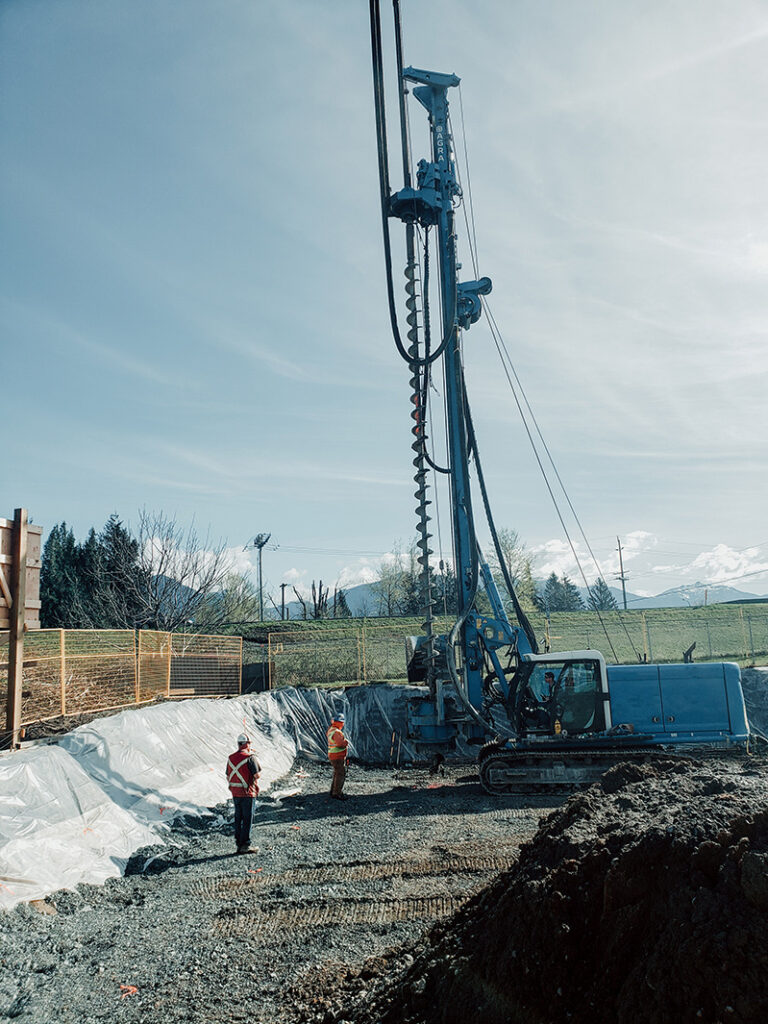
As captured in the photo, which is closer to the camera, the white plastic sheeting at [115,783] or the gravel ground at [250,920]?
the gravel ground at [250,920]

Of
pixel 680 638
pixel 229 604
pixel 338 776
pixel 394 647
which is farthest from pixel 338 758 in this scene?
pixel 229 604

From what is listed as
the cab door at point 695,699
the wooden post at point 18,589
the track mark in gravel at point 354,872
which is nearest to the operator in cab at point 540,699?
the cab door at point 695,699

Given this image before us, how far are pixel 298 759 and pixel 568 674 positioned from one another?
751cm

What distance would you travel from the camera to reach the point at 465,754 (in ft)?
58.7

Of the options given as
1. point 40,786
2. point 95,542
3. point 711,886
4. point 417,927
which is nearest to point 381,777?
point 40,786

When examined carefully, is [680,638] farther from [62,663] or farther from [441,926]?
[441,926]

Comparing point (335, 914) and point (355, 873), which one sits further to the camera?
point (355, 873)

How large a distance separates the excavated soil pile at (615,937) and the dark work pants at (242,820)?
465 centimetres

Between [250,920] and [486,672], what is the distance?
7.68 m

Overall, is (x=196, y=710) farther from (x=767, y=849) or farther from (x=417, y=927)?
(x=767, y=849)

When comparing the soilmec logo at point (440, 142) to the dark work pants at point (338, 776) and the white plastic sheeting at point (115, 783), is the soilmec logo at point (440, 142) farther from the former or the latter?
the white plastic sheeting at point (115, 783)

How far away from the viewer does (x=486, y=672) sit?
45.0ft

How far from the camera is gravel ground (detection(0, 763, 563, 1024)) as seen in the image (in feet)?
16.8

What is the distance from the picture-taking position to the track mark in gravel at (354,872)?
7754 mm
